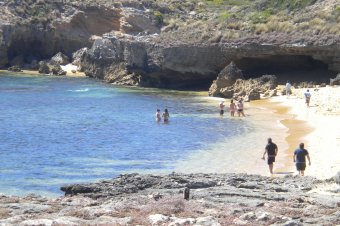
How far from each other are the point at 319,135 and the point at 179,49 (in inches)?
1069

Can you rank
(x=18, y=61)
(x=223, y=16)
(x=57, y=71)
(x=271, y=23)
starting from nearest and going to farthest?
(x=271, y=23) < (x=223, y=16) < (x=57, y=71) < (x=18, y=61)

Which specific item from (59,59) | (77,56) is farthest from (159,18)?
(59,59)

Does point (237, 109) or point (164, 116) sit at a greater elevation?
point (237, 109)

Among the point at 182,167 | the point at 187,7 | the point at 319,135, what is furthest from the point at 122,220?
the point at 187,7

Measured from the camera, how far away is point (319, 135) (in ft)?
108

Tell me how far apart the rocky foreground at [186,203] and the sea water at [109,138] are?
4.70 m

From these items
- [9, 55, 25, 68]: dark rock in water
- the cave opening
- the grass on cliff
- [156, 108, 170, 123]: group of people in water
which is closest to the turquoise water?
[156, 108, 170, 123]: group of people in water

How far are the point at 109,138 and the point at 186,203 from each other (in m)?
18.8

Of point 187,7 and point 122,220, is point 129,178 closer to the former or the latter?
point 122,220

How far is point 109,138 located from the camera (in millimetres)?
34844

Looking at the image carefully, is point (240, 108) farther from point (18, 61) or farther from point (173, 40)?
point (18, 61)

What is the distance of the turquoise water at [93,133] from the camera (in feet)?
86.8

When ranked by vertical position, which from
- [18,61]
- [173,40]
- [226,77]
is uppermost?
[173,40]

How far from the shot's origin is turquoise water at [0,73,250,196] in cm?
2647
